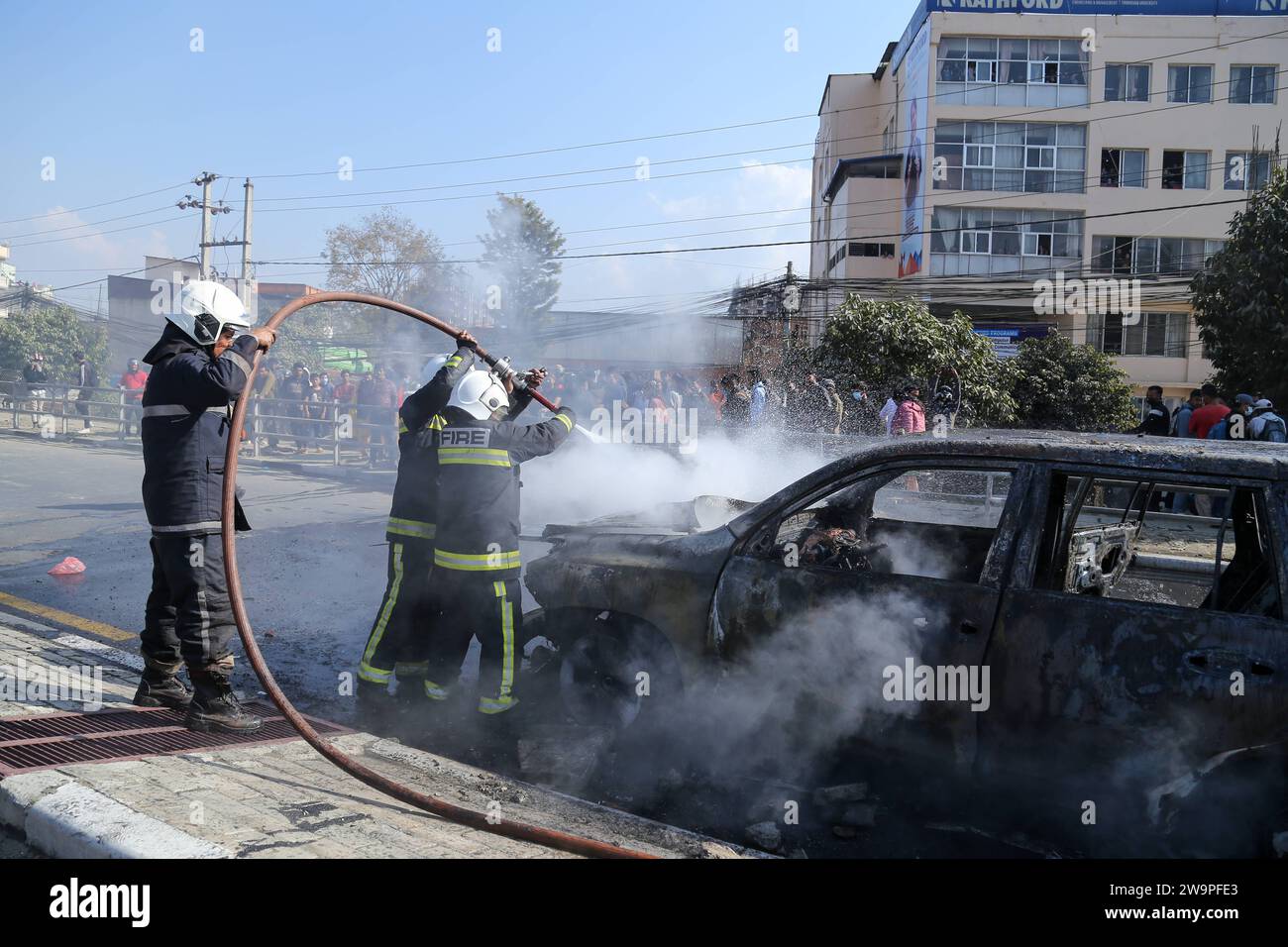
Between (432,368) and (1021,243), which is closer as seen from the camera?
(432,368)

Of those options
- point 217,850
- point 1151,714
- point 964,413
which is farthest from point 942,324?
point 217,850

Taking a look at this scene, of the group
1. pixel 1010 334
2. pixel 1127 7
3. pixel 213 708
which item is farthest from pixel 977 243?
pixel 213 708

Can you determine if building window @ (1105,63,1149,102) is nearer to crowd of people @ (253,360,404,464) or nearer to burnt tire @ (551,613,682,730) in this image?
crowd of people @ (253,360,404,464)

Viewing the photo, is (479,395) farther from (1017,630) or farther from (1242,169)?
(1242,169)

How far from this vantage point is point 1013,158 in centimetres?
3650

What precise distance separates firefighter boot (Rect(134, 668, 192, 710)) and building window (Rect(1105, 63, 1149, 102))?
3976 centimetres

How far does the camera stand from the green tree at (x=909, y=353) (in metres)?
18.5

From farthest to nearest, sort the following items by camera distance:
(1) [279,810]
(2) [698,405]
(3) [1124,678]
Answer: (2) [698,405] < (1) [279,810] < (3) [1124,678]

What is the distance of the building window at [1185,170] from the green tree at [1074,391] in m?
15.8

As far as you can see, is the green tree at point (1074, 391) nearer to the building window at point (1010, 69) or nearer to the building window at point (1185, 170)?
the building window at point (1010, 69)

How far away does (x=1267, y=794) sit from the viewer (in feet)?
10.3

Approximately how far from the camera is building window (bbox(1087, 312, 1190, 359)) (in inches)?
1451

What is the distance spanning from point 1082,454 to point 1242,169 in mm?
39370
